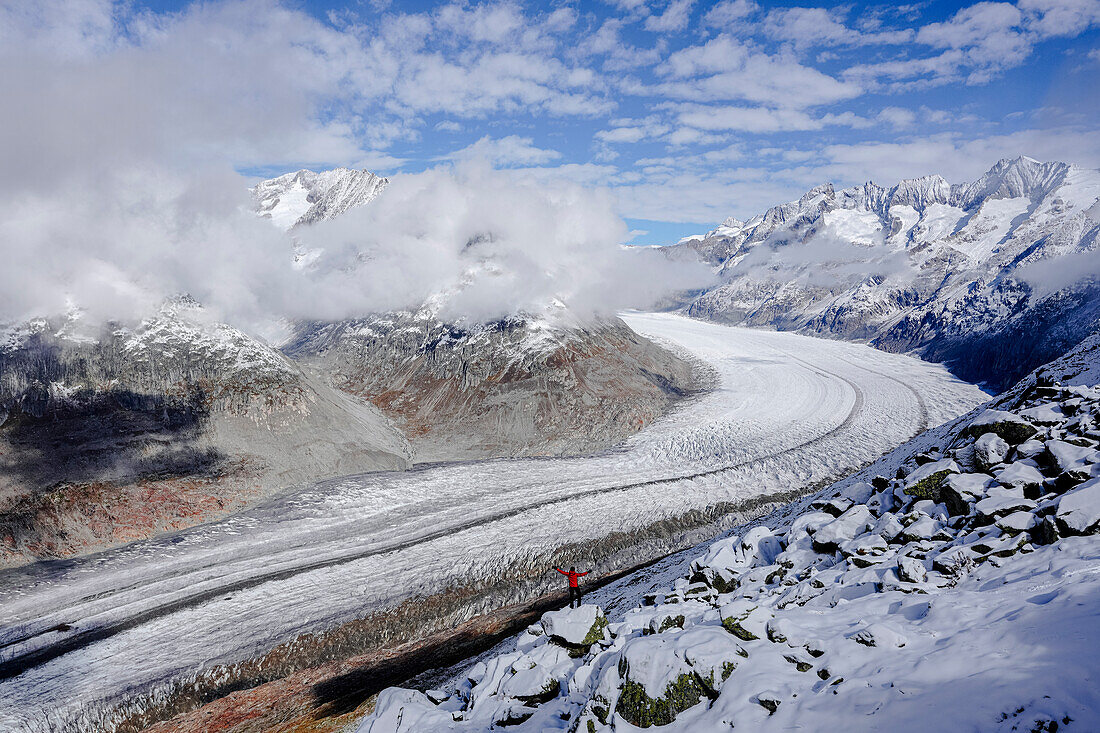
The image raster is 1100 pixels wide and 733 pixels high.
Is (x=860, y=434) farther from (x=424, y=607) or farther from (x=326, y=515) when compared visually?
(x=326, y=515)

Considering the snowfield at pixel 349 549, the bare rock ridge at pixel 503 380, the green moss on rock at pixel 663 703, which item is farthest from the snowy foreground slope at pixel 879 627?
the bare rock ridge at pixel 503 380

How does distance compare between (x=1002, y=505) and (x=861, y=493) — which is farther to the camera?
(x=861, y=493)

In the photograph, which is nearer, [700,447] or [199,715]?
[199,715]

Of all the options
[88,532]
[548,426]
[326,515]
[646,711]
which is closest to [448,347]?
[548,426]

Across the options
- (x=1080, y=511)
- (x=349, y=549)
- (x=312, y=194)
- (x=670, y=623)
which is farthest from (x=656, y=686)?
(x=312, y=194)

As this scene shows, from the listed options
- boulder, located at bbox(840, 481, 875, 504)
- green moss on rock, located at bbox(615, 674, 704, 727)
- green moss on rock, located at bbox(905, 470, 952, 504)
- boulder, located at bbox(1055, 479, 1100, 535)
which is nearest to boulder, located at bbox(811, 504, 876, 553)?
green moss on rock, located at bbox(905, 470, 952, 504)

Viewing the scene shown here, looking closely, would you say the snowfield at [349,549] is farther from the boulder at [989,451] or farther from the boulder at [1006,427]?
the boulder at [989,451]

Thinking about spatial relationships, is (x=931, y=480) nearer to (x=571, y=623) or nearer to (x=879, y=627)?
(x=879, y=627)
